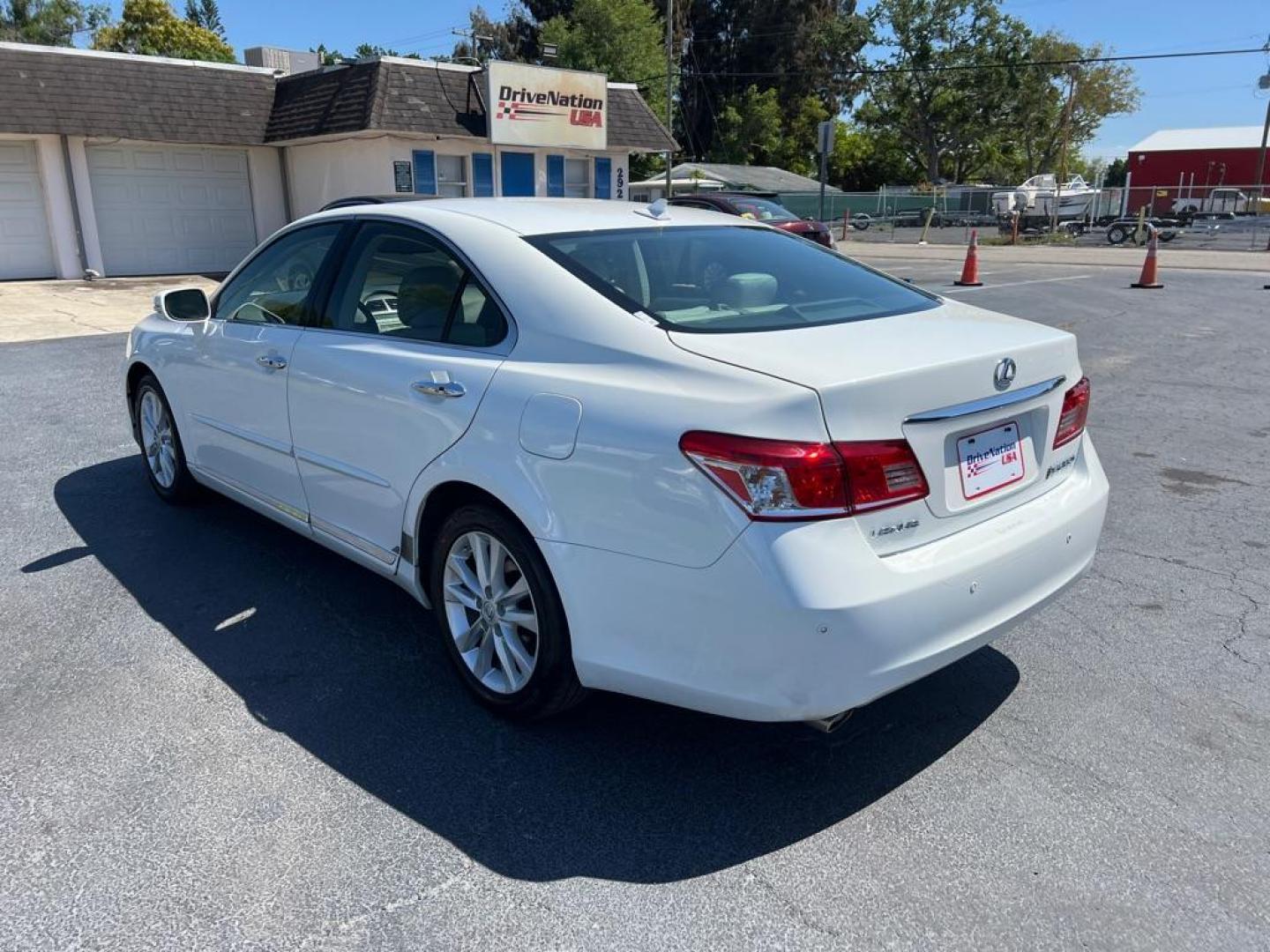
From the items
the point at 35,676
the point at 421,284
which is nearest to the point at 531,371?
the point at 421,284

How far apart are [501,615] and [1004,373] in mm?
1677

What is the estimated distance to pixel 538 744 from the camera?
10.0ft

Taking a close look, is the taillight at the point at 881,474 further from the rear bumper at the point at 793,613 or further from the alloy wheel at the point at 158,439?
the alloy wheel at the point at 158,439

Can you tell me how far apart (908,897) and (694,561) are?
0.98 metres

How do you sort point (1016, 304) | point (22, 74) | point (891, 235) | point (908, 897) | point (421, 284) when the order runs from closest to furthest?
point (908, 897) → point (421, 284) → point (1016, 304) → point (22, 74) → point (891, 235)

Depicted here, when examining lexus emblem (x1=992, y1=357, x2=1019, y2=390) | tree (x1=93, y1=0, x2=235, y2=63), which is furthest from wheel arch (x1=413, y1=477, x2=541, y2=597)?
tree (x1=93, y1=0, x2=235, y2=63)

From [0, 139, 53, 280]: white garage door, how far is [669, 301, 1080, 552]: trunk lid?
19.3m

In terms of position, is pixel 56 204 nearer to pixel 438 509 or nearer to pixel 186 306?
pixel 186 306

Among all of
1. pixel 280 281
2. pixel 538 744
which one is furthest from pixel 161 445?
pixel 538 744

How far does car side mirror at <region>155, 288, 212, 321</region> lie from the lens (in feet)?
15.1

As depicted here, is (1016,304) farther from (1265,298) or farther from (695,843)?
(695,843)

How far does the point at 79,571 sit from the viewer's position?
4383mm

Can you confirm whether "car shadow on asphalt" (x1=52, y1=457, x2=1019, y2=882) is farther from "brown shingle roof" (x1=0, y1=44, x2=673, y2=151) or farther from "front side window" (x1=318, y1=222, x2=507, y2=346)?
"brown shingle roof" (x1=0, y1=44, x2=673, y2=151)

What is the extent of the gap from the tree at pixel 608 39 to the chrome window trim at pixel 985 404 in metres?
48.4
